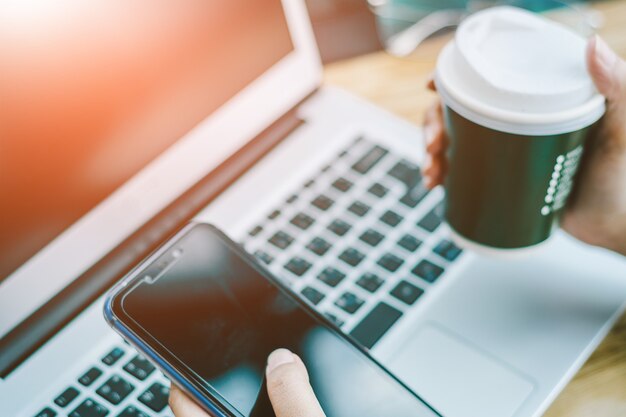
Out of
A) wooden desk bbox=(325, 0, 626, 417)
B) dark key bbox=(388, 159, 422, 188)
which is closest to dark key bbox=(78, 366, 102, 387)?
dark key bbox=(388, 159, 422, 188)

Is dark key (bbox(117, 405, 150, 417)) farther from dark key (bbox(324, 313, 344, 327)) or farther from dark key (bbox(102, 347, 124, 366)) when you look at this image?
dark key (bbox(324, 313, 344, 327))

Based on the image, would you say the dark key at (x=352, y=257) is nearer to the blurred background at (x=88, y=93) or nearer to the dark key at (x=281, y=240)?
the dark key at (x=281, y=240)

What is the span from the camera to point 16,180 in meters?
0.50

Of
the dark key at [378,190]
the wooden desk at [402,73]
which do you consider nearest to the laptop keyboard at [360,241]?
the dark key at [378,190]

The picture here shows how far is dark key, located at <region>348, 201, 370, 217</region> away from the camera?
60cm

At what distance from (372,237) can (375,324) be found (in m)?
0.08

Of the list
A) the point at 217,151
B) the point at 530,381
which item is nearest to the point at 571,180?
the point at 530,381

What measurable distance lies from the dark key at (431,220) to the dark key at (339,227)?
0.06 metres

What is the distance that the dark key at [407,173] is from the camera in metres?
0.62

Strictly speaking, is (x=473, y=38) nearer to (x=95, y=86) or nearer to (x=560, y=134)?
(x=560, y=134)

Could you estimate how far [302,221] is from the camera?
1.98 feet

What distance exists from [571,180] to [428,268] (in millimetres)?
138

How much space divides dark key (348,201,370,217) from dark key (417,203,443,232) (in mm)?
50

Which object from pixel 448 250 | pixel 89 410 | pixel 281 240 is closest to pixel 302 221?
pixel 281 240
